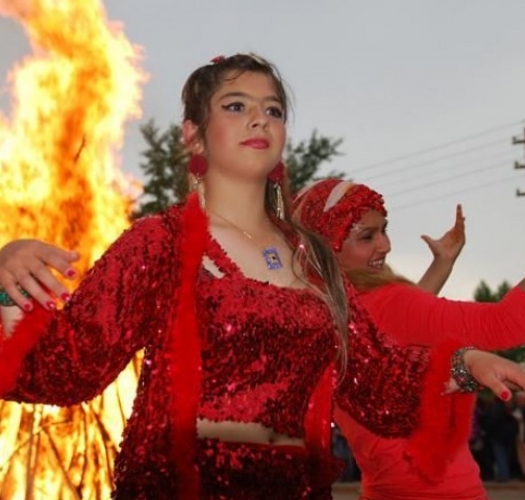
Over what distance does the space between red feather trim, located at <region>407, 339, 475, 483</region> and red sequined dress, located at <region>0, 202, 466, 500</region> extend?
439mm

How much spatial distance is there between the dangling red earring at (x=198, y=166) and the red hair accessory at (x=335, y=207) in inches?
52.1

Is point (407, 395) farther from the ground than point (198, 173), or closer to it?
closer to it

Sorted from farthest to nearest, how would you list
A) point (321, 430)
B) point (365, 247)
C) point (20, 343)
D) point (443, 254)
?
point (443, 254) < point (365, 247) < point (321, 430) < point (20, 343)

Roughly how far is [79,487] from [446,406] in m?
4.48

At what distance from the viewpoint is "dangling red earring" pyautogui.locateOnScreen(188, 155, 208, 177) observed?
12.5 ft

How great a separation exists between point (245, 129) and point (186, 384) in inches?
31.5

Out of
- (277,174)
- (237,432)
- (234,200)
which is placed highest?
(277,174)

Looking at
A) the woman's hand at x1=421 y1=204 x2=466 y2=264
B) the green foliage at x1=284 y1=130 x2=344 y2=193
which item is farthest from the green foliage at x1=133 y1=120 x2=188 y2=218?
the woman's hand at x1=421 y1=204 x2=466 y2=264

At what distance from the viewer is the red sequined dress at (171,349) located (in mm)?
3342

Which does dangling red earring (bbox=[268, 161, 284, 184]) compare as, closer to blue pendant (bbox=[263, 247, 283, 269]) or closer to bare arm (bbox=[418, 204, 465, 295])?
blue pendant (bbox=[263, 247, 283, 269])

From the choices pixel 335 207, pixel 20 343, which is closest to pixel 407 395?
pixel 20 343

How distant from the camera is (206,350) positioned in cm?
342

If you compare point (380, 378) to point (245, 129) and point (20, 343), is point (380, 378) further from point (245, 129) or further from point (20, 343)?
point (20, 343)

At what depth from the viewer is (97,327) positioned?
3348 mm
